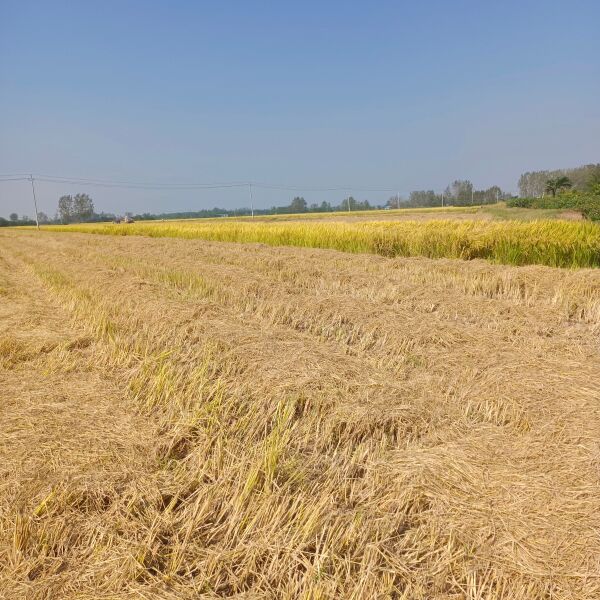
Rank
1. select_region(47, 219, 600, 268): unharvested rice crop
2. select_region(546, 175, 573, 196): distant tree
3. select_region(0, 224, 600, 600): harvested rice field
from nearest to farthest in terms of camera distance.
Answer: select_region(0, 224, 600, 600): harvested rice field
select_region(47, 219, 600, 268): unharvested rice crop
select_region(546, 175, 573, 196): distant tree

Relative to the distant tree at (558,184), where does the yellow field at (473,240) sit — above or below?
below

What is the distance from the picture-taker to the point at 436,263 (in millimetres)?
9859

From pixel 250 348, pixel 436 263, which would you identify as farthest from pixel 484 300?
pixel 250 348

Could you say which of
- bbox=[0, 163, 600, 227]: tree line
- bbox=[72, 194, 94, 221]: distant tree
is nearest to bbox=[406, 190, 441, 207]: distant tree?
bbox=[0, 163, 600, 227]: tree line

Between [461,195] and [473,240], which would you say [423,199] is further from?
[473,240]

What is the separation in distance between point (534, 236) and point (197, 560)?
10.4m

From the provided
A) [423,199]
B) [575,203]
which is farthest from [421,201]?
[575,203]

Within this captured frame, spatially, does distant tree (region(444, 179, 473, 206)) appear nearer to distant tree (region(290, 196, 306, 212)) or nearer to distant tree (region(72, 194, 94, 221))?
distant tree (region(290, 196, 306, 212))

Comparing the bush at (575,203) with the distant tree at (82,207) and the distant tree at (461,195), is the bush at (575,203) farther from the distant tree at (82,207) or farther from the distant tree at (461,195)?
the distant tree at (82,207)

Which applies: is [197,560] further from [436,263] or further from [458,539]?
[436,263]

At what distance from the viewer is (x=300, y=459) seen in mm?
2549

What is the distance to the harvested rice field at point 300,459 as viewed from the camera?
6.09ft

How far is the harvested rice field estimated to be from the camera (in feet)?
6.09

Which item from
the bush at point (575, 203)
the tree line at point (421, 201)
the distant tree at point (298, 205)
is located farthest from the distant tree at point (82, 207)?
the bush at point (575, 203)
